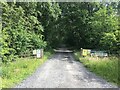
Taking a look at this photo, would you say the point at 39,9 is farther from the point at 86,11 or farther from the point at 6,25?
the point at 6,25

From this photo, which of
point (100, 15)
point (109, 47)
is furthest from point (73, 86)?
point (100, 15)

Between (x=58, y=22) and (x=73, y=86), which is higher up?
(x=58, y=22)

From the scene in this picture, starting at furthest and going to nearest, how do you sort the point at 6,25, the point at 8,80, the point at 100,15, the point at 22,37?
1. the point at 100,15
2. the point at 22,37
3. the point at 6,25
4. the point at 8,80

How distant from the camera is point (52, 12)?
35250 millimetres

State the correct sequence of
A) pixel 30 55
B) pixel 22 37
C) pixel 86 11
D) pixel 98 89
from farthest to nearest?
1. pixel 86 11
2. pixel 30 55
3. pixel 22 37
4. pixel 98 89

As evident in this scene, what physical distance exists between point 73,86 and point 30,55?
49.5 ft

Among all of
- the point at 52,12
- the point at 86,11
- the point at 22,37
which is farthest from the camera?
the point at 86,11

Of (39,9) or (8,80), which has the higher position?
(39,9)

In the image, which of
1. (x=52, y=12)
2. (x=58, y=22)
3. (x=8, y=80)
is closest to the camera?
(x=8, y=80)

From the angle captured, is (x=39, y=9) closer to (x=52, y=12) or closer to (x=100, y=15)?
(x=52, y=12)

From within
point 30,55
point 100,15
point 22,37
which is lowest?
point 30,55

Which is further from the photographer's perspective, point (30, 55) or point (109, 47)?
point (109, 47)

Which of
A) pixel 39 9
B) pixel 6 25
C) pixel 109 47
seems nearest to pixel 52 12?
pixel 39 9

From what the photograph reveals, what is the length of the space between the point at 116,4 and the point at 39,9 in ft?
49.3
